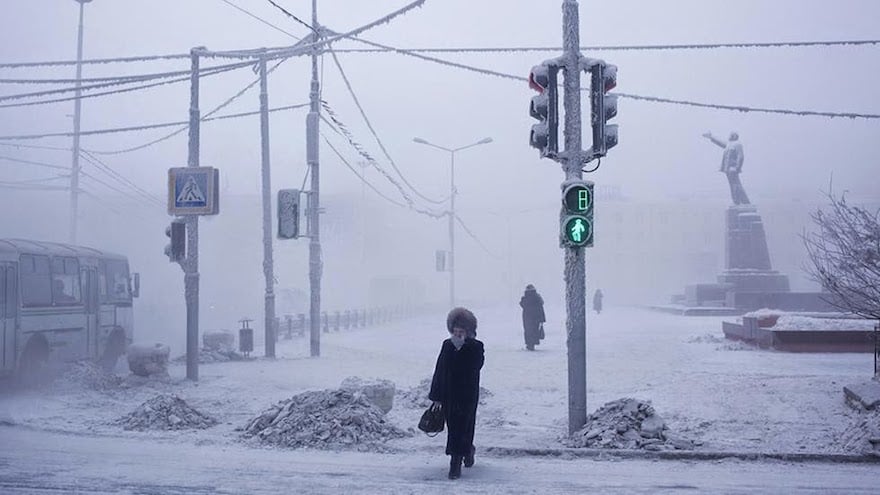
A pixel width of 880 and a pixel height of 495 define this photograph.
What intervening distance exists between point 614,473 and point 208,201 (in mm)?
10081

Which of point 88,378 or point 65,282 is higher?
point 65,282

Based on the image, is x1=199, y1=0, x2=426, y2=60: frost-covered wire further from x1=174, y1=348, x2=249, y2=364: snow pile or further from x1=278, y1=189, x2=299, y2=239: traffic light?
x1=174, y1=348, x2=249, y2=364: snow pile

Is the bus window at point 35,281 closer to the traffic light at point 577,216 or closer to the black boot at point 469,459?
the black boot at point 469,459

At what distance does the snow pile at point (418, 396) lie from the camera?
13500mm

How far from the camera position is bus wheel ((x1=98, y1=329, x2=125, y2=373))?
2038 cm

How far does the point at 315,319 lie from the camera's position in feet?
73.0

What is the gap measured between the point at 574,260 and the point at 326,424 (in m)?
3.53

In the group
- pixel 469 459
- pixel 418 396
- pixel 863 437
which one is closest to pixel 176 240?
pixel 418 396

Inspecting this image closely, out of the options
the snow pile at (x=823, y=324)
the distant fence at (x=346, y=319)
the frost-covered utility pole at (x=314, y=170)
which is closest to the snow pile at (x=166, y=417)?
the frost-covered utility pole at (x=314, y=170)

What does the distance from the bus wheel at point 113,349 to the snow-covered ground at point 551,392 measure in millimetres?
1759

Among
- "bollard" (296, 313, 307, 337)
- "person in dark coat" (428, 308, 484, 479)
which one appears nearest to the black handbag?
"person in dark coat" (428, 308, 484, 479)

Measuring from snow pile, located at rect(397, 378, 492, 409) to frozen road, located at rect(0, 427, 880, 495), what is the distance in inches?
140

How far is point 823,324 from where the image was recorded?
2294cm

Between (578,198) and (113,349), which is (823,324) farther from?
(113,349)
